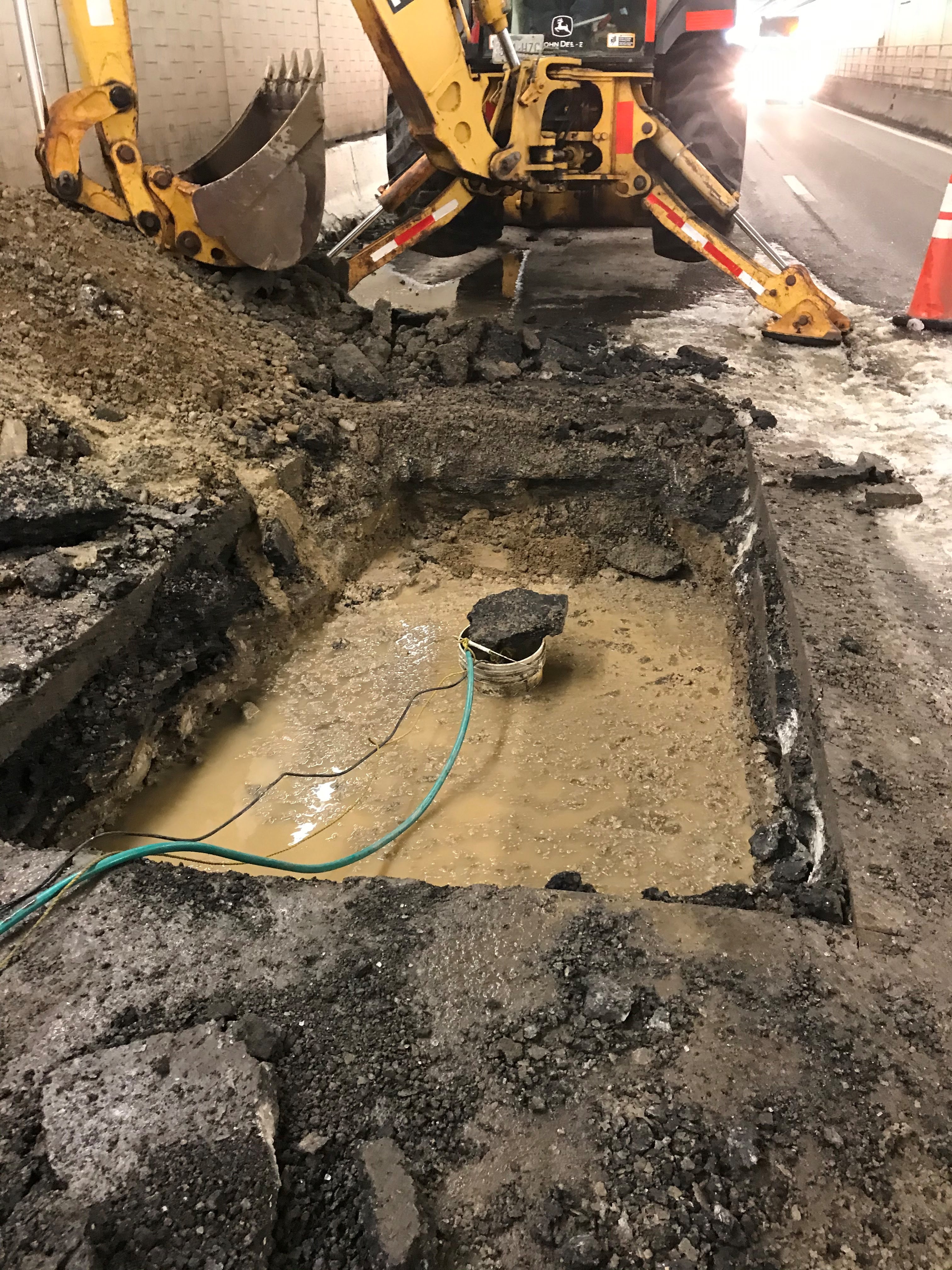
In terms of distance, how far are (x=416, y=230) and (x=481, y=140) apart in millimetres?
756

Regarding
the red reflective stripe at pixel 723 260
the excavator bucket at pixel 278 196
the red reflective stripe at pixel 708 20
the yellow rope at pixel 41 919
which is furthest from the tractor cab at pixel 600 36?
the yellow rope at pixel 41 919

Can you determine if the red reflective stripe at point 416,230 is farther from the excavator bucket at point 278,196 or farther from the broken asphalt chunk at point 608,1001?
the broken asphalt chunk at point 608,1001

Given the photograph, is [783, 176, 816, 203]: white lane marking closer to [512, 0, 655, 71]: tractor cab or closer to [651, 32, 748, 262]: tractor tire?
[651, 32, 748, 262]: tractor tire

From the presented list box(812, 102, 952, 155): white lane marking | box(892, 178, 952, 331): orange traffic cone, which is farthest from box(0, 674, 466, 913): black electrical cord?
box(812, 102, 952, 155): white lane marking

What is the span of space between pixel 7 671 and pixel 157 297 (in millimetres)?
2666

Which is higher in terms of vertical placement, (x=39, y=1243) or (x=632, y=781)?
(x=39, y=1243)

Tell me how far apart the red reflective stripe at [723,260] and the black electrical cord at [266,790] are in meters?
3.47

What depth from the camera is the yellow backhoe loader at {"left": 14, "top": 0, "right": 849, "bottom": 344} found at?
4.35 metres

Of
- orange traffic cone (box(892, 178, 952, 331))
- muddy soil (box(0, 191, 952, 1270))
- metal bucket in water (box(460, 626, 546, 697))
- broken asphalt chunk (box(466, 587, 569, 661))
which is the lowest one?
metal bucket in water (box(460, 626, 546, 697))

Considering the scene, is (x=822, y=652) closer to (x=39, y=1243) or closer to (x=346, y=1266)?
(x=346, y=1266)

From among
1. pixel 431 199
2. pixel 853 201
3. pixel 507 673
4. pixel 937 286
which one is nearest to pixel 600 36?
pixel 431 199

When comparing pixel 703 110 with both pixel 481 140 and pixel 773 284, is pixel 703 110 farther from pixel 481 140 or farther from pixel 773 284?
pixel 481 140

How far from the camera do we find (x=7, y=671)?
252cm

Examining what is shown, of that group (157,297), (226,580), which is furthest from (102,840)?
(157,297)
